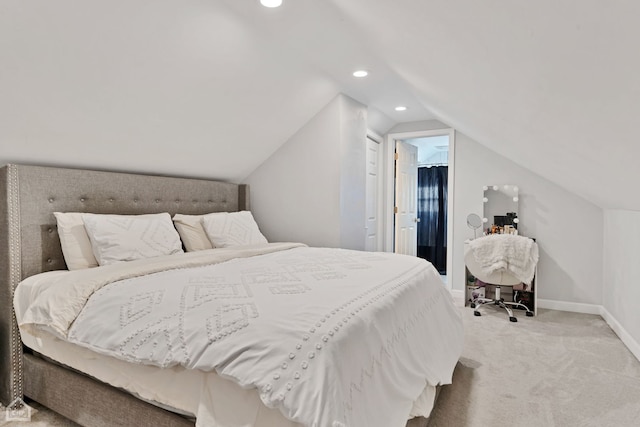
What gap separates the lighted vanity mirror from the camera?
13.7 feet

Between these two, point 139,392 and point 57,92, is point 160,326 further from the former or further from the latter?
point 57,92

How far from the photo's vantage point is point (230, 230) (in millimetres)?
3307

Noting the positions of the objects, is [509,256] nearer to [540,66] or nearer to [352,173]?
[352,173]

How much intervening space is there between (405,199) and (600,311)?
8.38ft

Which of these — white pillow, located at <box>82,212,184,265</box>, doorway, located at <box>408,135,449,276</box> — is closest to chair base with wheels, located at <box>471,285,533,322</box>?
doorway, located at <box>408,135,449,276</box>

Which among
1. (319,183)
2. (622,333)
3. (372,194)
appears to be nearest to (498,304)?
(622,333)

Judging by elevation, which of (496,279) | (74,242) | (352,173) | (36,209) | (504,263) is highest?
(352,173)

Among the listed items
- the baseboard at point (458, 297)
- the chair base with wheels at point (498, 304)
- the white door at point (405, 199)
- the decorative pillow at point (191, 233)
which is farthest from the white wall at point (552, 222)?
the decorative pillow at point (191, 233)

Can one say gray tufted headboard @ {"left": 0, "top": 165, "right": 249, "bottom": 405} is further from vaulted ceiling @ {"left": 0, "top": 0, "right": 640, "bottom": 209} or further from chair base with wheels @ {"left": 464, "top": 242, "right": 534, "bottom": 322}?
chair base with wheels @ {"left": 464, "top": 242, "right": 534, "bottom": 322}

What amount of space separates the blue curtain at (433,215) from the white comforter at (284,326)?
4.47m

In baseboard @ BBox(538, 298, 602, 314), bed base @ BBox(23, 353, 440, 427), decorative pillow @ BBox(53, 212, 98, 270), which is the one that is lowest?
baseboard @ BBox(538, 298, 602, 314)

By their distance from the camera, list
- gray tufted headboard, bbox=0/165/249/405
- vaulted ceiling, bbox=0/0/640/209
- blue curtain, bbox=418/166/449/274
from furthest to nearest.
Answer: blue curtain, bbox=418/166/449/274 → gray tufted headboard, bbox=0/165/249/405 → vaulted ceiling, bbox=0/0/640/209

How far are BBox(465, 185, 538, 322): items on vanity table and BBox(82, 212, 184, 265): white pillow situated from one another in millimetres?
2775

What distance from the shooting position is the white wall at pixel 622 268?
2.83 m
